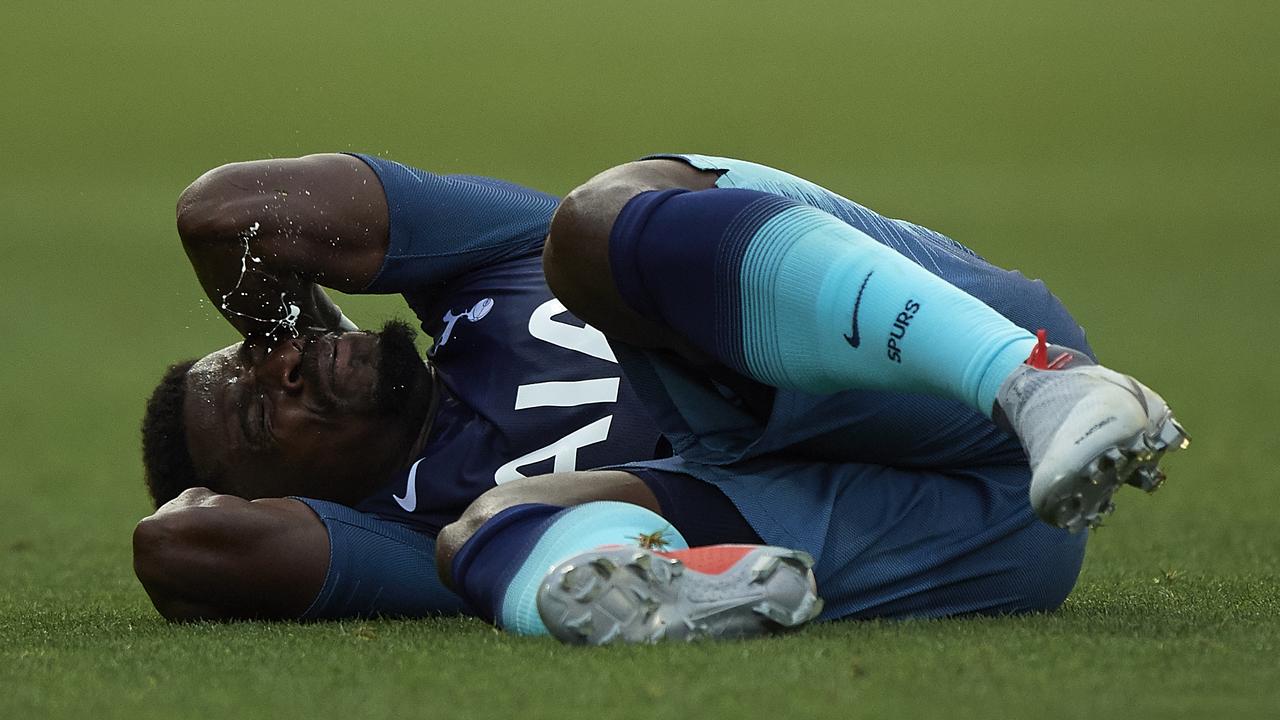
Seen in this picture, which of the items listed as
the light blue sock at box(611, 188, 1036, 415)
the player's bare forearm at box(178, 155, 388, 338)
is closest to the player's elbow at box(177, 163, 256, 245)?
the player's bare forearm at box(178, 155, 388, 338)

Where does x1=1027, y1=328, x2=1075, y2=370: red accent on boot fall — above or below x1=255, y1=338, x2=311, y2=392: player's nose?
above

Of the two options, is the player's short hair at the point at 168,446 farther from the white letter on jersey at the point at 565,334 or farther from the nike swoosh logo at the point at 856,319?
the nike swoosh logo at the point at 856,319

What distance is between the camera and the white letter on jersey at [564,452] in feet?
5.67

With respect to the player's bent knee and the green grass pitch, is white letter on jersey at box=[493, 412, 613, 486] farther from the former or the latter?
the player's bent knee

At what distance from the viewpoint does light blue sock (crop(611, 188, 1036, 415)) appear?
4.13 feet

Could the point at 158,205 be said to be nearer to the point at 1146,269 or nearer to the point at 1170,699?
the point at 1146,269

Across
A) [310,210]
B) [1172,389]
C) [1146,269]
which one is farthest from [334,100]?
[310,210]

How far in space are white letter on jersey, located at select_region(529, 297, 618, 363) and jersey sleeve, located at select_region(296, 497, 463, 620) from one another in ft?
0.86

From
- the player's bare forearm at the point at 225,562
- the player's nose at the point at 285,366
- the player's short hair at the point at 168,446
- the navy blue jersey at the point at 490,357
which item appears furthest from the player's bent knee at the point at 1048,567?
the player's short hair at the point at 168,446

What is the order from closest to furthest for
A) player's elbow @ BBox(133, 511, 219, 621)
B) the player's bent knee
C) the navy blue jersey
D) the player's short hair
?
the player's bent knee
player's elbow @ BBox(133, 511, 219, 621)
the navy blue jersey
the player's short hair

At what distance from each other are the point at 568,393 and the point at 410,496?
0.66ft

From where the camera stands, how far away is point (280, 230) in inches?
70.1

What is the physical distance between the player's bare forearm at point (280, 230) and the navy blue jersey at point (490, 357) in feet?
0.10

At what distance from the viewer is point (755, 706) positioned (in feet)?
3.45
